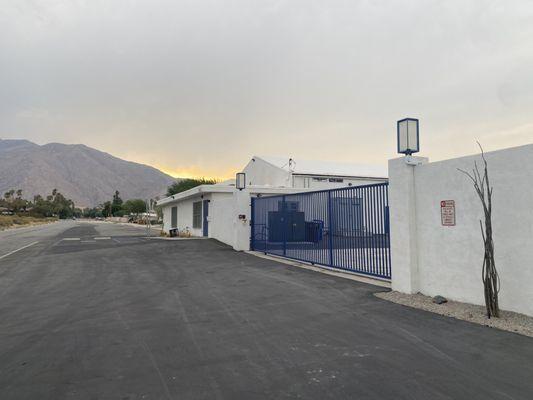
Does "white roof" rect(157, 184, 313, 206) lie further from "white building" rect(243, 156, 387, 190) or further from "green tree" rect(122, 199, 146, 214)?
"green tree" rect(122, 199, 146, 214)

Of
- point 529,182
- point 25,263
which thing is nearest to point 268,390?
point 529,182

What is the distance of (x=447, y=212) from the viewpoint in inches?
283

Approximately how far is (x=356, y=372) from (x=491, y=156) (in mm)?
4713

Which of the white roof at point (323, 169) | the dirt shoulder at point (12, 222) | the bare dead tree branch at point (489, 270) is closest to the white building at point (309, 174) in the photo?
the white roof at point (323, 169)

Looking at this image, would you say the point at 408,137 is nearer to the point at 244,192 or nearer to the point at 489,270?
the point at 489,270

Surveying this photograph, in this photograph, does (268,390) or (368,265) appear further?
(368,265)

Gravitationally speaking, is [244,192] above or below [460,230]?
above

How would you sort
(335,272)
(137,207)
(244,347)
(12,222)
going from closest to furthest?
(244,347)
(335,272)
(12,222)
(137,207)

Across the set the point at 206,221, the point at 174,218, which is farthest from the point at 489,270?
the point at 174,218

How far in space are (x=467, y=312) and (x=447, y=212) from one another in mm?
1940

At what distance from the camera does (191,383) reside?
3.74 meters

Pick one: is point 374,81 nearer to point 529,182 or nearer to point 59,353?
point 529,182

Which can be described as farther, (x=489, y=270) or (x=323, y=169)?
(x=323, y=169)

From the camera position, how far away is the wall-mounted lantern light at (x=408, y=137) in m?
7.79
